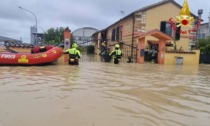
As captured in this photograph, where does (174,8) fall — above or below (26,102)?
above

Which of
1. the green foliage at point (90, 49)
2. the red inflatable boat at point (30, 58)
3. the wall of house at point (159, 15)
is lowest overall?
the red inflatable boat at point (30, 58)

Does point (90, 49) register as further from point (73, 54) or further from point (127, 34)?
point (73, 54)

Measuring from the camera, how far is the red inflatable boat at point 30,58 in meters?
10.9

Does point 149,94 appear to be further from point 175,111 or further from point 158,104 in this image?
point 175,111

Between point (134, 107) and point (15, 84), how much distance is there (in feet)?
10.8

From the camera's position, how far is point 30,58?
11.2m

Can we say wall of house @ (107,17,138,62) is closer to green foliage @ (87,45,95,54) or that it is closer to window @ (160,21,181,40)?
window @ (160,21,181,40)

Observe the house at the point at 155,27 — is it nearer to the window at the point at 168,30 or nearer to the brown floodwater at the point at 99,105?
the window at the point at 168,30

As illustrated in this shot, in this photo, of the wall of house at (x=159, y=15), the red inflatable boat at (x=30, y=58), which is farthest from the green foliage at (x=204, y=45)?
the red inflatable boat at (x=30, y=58)

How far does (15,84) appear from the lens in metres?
6.18

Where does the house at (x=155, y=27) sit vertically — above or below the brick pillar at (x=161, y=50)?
above

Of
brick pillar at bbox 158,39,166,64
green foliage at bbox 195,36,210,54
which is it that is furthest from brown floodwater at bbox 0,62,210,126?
green foliage at bbox 195,36,210,54

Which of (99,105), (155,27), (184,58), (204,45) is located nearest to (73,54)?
(99,105)

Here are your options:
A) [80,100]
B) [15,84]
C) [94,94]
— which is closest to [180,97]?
[94,94]
